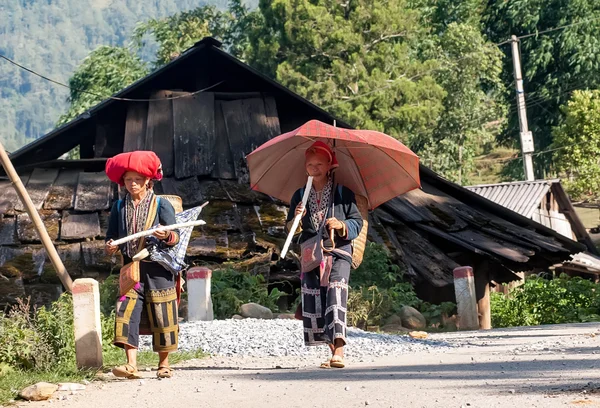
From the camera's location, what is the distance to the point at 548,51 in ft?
180

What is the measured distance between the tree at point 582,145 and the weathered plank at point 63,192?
2927cm

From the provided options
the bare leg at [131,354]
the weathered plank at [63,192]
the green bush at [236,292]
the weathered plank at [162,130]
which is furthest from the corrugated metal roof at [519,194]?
the bare leg at [131,354]

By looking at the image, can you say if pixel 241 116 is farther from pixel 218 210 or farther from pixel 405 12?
pixel 405 12

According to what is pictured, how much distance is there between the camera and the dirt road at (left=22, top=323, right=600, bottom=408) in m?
7.28

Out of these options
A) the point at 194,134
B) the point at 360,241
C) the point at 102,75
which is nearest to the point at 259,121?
the point at 194,134

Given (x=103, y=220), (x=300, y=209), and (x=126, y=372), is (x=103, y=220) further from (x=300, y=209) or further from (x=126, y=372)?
(x=126, y=372)

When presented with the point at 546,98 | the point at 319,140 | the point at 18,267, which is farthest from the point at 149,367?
the point at 546,98

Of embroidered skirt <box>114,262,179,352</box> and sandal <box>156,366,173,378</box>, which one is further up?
embroidered skirt <box>114,262,179,352</box>

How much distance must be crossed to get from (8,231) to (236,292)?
5.00 meters

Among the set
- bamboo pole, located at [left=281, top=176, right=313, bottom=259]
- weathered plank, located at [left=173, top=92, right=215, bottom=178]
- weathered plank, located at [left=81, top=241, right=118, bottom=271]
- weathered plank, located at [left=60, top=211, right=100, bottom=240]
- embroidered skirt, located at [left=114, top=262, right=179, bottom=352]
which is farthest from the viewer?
weathered plank, located at [left=173, top=92, right=215, bottom=178]

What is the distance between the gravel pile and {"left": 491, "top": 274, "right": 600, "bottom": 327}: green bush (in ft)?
25.7

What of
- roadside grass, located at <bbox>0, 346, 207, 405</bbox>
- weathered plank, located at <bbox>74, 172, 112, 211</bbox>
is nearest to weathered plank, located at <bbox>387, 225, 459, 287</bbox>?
weathered plank, located at <bbox>74, 172, 112, 211</bbox>

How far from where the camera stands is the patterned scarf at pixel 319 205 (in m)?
9.98

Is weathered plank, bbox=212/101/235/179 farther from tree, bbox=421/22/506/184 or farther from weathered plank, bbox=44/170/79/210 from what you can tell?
tree, bbox=421/22/506/184
